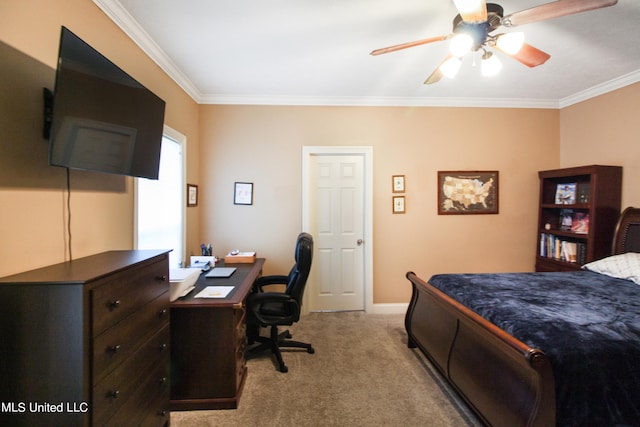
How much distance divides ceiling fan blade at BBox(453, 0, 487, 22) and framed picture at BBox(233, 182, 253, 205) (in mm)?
2608

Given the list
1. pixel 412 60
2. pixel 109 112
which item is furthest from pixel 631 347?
pixel 109 112

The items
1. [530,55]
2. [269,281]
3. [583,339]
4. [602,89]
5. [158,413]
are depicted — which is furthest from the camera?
[602,89]

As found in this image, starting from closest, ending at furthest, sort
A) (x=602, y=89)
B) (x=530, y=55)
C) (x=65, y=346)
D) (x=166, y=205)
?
(x=65, y=346) < (x=530, y=55) < (x=166, y=205) < (x=602, y=89)

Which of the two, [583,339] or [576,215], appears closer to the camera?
[583,339]

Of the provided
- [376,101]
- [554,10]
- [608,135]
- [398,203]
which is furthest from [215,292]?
[608,135]

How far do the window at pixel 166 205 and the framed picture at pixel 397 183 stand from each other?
248 cm

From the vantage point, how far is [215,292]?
2.01m

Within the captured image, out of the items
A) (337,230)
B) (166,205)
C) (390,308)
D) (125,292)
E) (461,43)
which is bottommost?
(390,308)

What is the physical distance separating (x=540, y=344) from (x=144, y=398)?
6.63ft

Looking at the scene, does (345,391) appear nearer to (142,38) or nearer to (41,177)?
(41,177)

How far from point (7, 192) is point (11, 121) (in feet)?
0.99

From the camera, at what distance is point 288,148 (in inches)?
133

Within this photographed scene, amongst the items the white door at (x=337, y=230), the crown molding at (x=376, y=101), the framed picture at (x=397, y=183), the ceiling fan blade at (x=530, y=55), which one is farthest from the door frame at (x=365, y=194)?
the ceiling fan blade at (x=530, y=55)

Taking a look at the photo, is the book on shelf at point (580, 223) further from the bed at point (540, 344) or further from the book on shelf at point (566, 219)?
the bed at point (540, 344)
